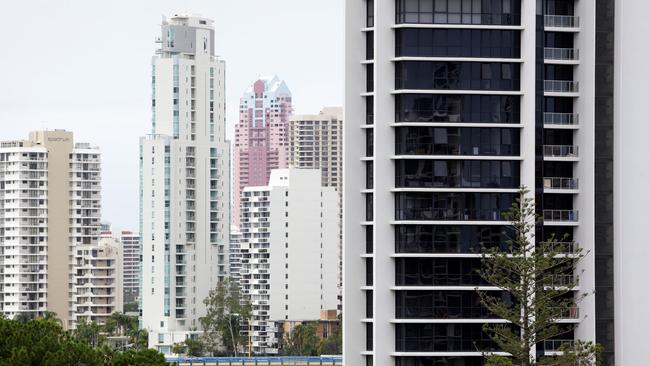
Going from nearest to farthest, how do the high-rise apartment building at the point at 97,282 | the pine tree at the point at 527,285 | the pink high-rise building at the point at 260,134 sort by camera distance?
the pine tree at the point at 527,285
the high-rise apartment building at the point at 97,282
the pink high-rise building at the point at 260,134

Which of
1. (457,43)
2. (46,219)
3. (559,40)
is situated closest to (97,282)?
(46,219)

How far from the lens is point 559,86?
32.2 meters

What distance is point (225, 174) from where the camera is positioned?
87688mm

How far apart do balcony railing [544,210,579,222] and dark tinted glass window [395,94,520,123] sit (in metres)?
2.13

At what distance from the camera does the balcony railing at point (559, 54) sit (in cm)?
3222

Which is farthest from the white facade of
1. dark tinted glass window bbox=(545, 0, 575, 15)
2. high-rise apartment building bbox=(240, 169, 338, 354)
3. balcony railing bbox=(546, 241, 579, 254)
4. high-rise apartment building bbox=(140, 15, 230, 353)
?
high-rise apartment building bbox=(240, 169, 338, 354)

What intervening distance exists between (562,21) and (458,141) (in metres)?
3.48

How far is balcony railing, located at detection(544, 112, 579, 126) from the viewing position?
105 feet

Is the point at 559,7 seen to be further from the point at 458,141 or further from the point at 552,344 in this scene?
the point at 552,344

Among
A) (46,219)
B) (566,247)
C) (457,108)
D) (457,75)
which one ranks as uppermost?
(457,75)

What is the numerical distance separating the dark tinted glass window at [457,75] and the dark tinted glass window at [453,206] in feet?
7.68

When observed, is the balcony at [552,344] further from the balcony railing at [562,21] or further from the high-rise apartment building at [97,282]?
the high-rise apartment building at [97,282]

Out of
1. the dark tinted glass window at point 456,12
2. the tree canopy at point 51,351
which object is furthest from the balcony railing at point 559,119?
the tree canopy at point 51,351

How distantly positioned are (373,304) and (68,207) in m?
62.6
